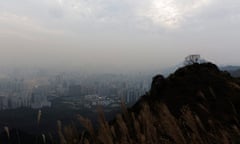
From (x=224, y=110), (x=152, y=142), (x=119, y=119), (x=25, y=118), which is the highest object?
(x=119, y=119)

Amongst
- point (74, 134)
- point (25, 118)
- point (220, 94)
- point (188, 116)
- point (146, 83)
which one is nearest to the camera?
point (188, 116)

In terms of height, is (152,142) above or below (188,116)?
below

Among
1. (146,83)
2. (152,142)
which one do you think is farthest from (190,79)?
(146,83)

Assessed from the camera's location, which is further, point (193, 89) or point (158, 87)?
point (158, 87)

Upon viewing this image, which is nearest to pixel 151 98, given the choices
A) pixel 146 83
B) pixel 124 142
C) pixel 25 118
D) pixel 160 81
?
pixel 160 81

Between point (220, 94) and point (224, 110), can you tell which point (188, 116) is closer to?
point (224, 110)

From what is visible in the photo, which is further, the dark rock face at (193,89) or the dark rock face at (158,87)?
the dark rock face at (158,87)

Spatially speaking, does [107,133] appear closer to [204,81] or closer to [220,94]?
[220,94]

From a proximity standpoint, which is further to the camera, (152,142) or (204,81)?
(204,81)

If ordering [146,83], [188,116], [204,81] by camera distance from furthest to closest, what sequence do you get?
1. [146,83]
2. [204,81]
3. [188,116]

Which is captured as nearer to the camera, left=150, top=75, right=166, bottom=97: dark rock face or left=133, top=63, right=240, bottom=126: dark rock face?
left=133, top=63, right=240, bottom=126: dark rock face
